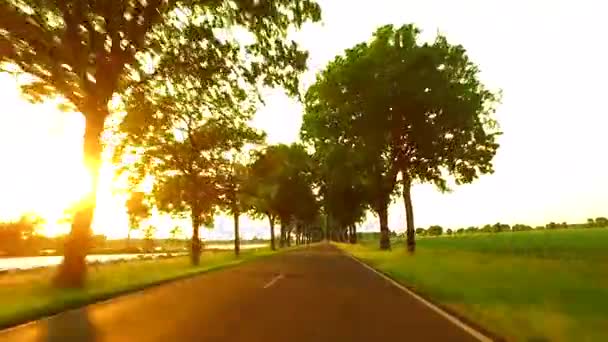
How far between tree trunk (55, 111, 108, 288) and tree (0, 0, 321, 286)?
0.10 feet

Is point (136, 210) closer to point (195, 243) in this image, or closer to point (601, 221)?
point (195, 243)

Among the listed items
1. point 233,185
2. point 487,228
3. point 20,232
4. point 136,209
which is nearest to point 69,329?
Answer: point 136,209

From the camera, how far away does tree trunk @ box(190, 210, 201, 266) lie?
3650cm

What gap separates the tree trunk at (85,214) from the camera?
18.2 m

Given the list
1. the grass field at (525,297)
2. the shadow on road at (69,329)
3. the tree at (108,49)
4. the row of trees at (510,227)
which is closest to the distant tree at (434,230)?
the row of trees at (510,227)

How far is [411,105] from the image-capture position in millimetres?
38812

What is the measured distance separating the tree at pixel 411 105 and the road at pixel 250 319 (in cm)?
2301

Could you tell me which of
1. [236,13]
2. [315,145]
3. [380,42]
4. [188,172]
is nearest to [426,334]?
[236,13]

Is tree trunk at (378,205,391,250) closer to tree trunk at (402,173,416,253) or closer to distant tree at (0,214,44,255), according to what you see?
tree trunk at (402,173,416,253)

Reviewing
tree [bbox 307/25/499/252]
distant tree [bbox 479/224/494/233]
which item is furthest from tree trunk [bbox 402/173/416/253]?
distant tree [bbox 479/224/494/233]

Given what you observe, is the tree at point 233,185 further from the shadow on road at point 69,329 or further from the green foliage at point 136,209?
the shadow on road at point 69,329

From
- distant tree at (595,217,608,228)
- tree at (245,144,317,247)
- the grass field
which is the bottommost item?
the grass field

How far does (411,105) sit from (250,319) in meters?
29.8

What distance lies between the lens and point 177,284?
20062mm
